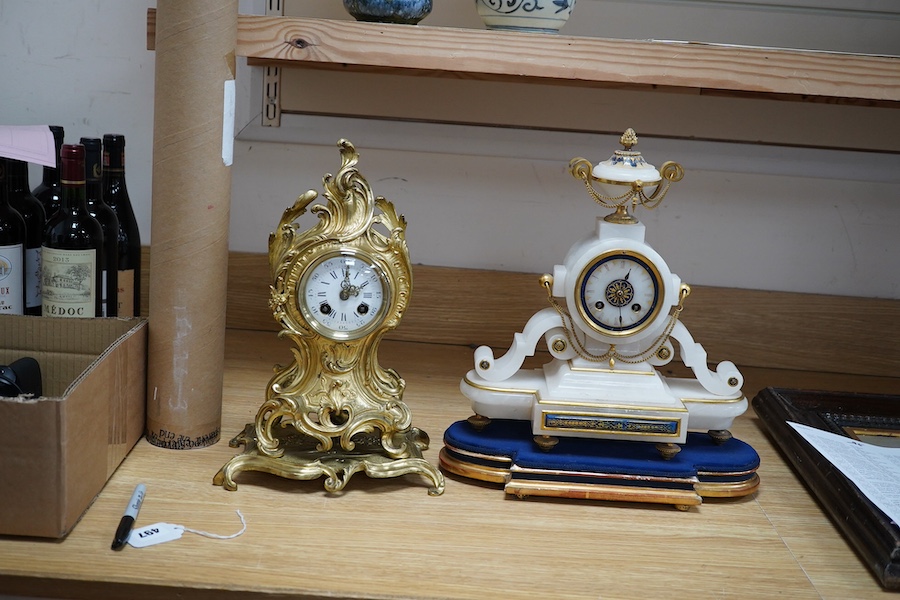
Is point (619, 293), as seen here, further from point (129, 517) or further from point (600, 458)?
point (129, 517)

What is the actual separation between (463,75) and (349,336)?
2.09ft

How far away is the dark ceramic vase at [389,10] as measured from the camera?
1269mm

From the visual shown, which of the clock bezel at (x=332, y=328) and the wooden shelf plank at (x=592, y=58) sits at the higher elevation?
the wooden shelf plank at (x=592, y=58)

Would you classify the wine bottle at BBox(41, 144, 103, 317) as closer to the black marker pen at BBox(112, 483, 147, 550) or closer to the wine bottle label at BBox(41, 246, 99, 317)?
the wine bottle label at BBox(41, 246, 99, 317)

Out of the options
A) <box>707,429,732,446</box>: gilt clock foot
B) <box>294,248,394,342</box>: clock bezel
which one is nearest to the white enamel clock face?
<box>294,248,394,342</box>: clock bezel

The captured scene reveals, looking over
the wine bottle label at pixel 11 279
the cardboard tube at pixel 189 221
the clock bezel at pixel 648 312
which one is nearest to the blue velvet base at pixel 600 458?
the clock bezel at pixel 648 312

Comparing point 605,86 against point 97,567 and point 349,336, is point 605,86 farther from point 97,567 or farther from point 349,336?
point 97,567

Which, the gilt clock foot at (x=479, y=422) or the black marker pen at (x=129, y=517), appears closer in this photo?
the black marker pen at (x=129, y=517)

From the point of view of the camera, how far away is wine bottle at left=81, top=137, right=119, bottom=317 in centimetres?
134

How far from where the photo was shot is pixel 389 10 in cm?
127

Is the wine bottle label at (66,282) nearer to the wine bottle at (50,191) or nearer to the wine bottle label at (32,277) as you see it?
the wine bottle label at (32,277)

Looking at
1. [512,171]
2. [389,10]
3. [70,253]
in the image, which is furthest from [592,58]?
[70,253]

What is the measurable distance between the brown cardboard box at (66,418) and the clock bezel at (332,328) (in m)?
0.23

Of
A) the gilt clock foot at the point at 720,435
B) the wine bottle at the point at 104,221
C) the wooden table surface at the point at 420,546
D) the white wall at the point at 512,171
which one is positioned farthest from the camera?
the white wall at the point at 512,171
